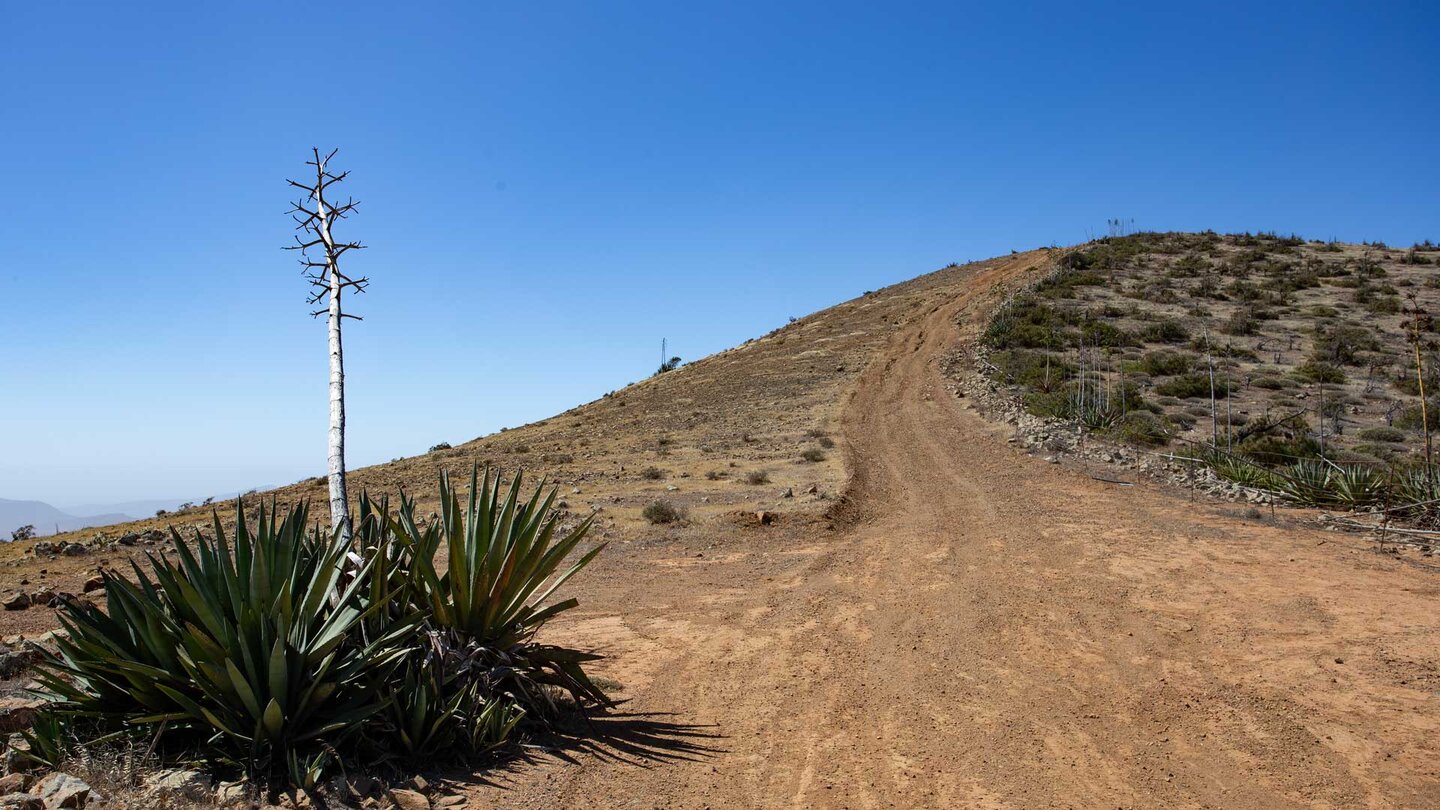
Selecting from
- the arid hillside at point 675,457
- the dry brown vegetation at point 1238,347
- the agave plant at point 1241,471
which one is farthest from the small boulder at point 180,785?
the agave plant at point 1241,471

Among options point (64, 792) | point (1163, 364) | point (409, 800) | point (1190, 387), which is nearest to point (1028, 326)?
point (1163, 364)

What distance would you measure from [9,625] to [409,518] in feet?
22.7

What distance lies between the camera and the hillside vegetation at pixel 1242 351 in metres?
19.3

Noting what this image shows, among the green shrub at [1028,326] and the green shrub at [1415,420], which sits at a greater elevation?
the green shrub at [1028,326]

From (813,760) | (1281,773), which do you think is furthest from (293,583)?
(1281,773)

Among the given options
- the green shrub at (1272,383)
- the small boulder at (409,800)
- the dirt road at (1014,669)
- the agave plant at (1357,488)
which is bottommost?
the dirt road at (1014,669)

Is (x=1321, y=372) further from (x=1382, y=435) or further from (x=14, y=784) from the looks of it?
(x=14, y=784)

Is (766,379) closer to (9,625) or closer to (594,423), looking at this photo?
(594,423)

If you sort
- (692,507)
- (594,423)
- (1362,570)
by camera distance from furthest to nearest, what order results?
(594,423)
(692,507)
(1362,570)

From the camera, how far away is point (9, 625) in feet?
29.9

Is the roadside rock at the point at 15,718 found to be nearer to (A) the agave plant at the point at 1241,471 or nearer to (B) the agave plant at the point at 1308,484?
(B) the agave plant at the point at 1308,484


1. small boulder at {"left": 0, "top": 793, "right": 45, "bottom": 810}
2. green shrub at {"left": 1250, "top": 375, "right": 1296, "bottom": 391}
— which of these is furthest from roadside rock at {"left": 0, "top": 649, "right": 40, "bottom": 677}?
green shrub at {"left": 1250, "top": 375, "right": 1296, "bottom": 391}

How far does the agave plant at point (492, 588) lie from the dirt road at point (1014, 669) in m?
0.60

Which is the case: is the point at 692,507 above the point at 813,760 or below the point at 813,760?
above
